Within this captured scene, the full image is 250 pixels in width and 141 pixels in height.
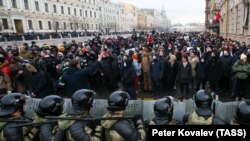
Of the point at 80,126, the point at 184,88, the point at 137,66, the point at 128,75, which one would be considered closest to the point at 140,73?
the point at 137,66

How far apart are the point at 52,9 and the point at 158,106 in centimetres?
5378

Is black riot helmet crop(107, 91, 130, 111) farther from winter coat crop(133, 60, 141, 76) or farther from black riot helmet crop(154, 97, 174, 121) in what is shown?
winter coat crop(133, 60, 141, 76)

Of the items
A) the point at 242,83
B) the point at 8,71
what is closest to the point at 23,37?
the point at 8,71

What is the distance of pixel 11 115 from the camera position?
3.44 metres

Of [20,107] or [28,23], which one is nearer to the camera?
[20,107]

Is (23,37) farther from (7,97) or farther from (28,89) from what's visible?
(7,97)

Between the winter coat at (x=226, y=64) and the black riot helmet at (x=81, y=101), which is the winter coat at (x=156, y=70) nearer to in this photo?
the winter coat at (x=226, y=64)

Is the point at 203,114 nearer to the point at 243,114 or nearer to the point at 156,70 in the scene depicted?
the point at 243,114

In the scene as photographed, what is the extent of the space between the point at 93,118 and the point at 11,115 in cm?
119

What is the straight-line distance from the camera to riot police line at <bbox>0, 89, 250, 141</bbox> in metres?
2.98

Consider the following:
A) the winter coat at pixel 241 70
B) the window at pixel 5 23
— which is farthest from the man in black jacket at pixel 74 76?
the window at pixel 5 23

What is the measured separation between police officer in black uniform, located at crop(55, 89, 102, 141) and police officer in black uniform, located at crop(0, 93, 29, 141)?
57cm

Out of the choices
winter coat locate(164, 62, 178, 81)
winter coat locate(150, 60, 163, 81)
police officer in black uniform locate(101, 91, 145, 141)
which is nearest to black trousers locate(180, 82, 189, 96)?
winter coat locate(164, 62, 178, 81)

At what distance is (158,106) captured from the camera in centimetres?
320
